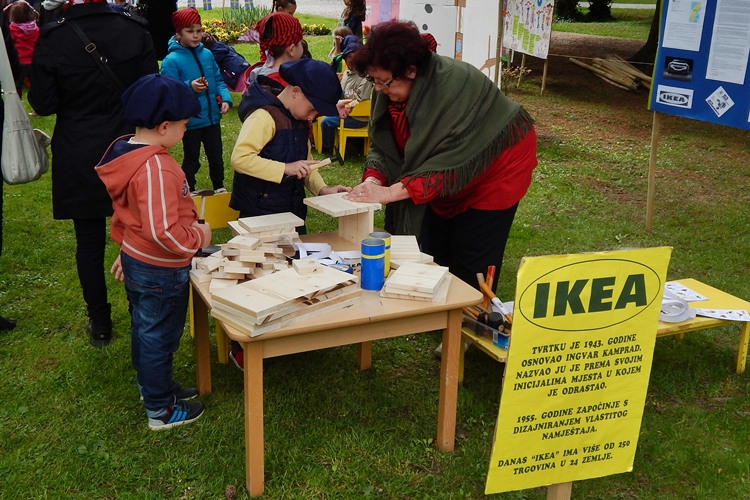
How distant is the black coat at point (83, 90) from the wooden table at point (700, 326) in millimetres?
1999

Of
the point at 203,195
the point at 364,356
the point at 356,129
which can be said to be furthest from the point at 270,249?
the point at 356,129

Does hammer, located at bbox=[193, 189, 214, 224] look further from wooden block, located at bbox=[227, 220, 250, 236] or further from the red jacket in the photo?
the red jacket

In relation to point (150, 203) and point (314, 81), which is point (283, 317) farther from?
point (314, 81)

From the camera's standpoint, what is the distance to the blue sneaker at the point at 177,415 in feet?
11.1

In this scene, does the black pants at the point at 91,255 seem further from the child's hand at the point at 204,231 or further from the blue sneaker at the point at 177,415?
the child's hand at the point at 204,231

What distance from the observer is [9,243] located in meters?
5.74

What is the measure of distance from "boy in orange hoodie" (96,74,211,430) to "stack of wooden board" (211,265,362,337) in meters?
0.35

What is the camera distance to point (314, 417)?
356 centimetres

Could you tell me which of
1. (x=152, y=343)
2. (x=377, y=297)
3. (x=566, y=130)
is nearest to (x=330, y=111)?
(x=377, y=297)

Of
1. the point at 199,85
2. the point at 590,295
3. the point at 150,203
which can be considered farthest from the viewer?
the point at 199,85

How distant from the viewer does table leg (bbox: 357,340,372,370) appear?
13.1 ft

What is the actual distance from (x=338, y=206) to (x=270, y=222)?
0.32m

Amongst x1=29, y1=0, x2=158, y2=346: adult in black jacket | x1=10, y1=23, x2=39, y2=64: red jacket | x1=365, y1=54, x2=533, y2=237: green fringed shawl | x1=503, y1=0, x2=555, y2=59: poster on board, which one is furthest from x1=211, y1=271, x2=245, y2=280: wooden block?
x1=10, y1=23, x2=39, y2=64: red jacket

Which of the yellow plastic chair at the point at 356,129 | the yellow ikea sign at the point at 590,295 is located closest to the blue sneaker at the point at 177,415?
the yellow ikea sign at the point at 590,295
